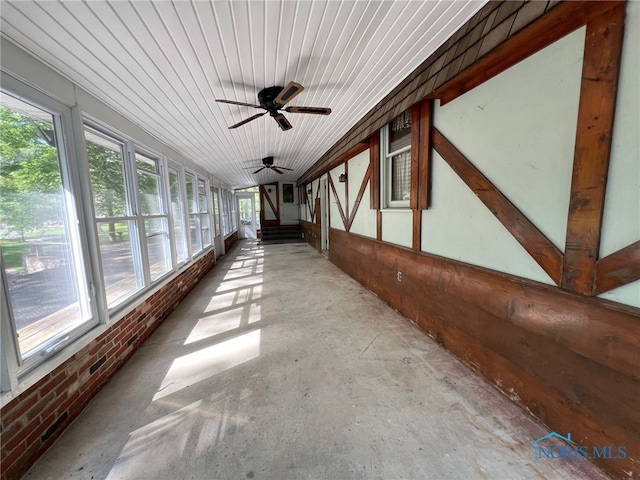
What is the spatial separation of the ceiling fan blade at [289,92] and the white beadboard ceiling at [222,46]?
0.20 meters

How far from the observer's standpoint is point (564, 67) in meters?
1.44

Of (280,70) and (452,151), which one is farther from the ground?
(280,70)

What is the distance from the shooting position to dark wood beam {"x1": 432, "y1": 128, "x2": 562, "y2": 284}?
1.57 metres

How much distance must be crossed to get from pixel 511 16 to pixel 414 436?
282cm

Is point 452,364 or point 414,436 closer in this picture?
point 414,436

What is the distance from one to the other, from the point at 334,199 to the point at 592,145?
5179mm

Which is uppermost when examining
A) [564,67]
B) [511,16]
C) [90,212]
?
[511,16]

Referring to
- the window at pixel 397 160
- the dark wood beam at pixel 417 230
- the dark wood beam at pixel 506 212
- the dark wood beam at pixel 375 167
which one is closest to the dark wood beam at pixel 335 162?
the dark wood beam at pixel 375 167

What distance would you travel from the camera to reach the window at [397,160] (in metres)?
3.19

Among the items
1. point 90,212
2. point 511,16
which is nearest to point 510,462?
point 511,16

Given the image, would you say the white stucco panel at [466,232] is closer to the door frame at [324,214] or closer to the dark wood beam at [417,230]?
the dark wood beam at [417,230]

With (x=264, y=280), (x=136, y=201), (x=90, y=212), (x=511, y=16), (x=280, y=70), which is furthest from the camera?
(x=264, y=280)

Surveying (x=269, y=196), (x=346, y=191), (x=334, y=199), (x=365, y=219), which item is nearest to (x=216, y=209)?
(x=334, y=199)

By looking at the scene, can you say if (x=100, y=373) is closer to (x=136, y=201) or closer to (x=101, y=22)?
(x=136, y=201)
